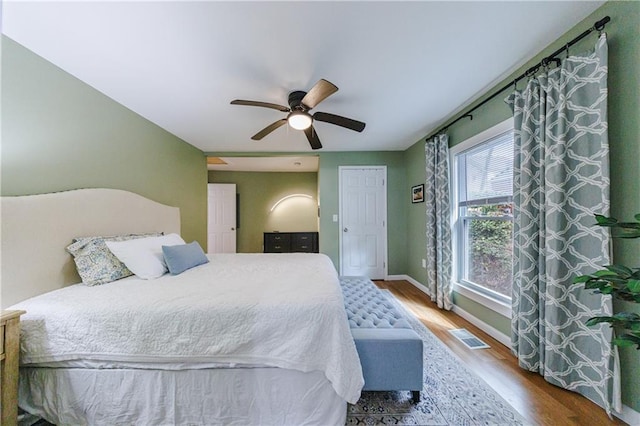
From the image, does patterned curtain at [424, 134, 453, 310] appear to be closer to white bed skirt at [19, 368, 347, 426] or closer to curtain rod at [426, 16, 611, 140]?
curtain rod at [426, 16, 611, 140]

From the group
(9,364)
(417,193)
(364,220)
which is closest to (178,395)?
(9,364)

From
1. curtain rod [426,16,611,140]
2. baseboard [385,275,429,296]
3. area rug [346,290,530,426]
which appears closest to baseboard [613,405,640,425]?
area rug [346,290,530,426]

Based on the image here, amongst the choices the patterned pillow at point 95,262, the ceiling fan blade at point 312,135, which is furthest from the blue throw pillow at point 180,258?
the ceiling fan blade at point 312,135

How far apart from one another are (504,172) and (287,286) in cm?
229

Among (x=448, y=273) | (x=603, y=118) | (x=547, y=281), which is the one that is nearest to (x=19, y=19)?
(x=603, y=118)

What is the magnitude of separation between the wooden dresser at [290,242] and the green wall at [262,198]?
1.89 feet

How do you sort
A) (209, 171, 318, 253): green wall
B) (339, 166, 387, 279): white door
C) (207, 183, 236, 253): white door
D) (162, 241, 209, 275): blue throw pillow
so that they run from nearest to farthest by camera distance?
(162, 241, 209, 275): blue throw pillow, (339, 166, 387, 279): white door, (207, 183, 236, 253): white door, (209, 171, 318, 253): green wall

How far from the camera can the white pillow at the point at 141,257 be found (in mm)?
1989

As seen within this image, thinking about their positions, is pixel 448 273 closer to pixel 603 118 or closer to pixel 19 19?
pixel 603 118

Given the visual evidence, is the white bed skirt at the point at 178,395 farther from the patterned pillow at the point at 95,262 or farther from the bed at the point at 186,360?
the patterned pillow at the point at 95,262

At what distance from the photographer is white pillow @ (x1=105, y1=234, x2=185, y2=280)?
199 cm

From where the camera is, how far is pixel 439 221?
3.24 m

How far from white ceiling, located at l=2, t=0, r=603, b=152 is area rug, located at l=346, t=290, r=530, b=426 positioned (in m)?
2.41

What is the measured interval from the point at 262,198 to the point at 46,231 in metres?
4.56
